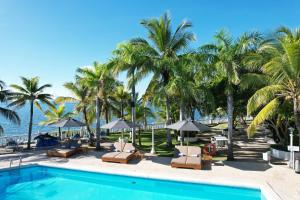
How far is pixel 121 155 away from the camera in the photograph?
13.6 m

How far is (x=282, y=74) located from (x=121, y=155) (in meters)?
9.20

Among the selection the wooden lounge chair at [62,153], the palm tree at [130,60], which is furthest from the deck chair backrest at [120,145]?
the wooden lounge chair at [62,153]

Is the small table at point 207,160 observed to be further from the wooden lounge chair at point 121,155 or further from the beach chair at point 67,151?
the beach chair at point 67,151

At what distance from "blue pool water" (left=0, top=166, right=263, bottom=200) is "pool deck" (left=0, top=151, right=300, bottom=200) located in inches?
10.9

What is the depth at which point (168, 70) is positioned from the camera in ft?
55.3

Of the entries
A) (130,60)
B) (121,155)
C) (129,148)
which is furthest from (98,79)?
(121,155)

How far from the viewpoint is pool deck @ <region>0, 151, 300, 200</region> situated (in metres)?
9.22

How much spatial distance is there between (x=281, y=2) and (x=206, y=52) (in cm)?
617

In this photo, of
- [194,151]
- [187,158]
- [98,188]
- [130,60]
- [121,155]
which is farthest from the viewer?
[130,60]

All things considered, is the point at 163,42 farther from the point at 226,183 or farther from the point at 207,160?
the point at 226,183

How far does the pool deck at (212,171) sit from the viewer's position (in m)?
9.22

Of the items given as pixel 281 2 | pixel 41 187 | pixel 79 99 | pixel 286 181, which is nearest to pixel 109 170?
pixel 41 187

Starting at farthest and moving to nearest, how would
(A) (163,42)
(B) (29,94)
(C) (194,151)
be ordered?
(B) (29,94) < (A) (163,42) < (C) (194,151)

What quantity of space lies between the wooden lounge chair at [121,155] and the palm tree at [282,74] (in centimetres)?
657
